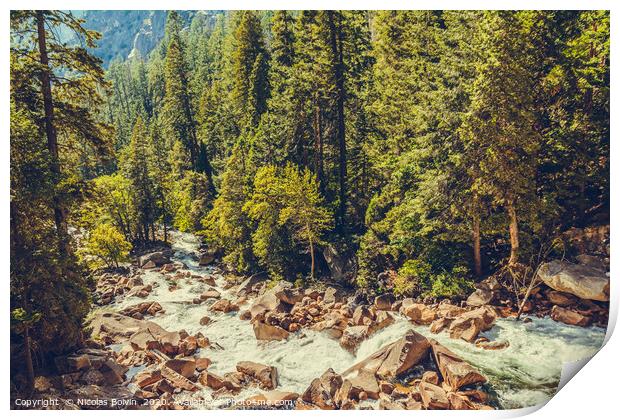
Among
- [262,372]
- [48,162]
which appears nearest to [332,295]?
[262,372]

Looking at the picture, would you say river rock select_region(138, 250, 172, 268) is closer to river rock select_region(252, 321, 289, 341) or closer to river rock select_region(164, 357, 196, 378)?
river rock select_region(164, 357, 196, 378)

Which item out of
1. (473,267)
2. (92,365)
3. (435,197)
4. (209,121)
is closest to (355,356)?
(473,267)

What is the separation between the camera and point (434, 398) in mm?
8508

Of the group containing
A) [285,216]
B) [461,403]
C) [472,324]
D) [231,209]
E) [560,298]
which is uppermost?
[231,209]

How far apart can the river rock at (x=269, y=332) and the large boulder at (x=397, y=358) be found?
8.68 feet

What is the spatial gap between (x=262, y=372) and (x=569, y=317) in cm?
676

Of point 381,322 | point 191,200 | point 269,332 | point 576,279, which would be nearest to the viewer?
point 576,279

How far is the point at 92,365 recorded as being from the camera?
31.9ft

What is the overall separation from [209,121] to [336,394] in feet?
38.4

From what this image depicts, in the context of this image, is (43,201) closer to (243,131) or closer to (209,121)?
(243,131)

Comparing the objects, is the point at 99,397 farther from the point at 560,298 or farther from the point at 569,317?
the point at 560,298

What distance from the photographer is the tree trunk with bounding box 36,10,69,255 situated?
9.05m

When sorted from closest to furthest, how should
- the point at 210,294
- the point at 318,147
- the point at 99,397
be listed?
the point at 99,397, the point at 210,294, the point at 318,147

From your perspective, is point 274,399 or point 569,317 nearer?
point 274,399
